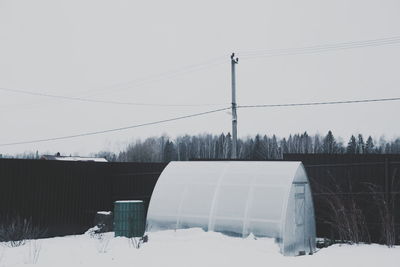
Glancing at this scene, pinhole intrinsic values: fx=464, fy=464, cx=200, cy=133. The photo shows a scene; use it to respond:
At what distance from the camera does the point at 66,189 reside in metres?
15.5

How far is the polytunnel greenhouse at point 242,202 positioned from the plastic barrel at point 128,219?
4.09 ft

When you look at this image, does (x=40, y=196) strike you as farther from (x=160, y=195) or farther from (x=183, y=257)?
(x=183, y=257)

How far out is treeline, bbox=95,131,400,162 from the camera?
240 ft

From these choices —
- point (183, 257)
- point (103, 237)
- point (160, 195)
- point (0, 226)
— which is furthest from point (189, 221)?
point (0, 226)

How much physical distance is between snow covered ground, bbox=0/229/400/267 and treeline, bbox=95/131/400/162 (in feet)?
183

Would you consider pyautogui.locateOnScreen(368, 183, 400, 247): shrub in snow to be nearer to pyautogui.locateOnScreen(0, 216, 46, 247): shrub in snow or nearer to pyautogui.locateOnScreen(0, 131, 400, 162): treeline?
pyautogui.locateOnScreen(0, 216, 46, 247): shrub in snow

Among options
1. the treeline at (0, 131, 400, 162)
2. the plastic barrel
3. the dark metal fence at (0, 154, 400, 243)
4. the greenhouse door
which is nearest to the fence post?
the dark metal fence at (0, 154, 400, 243)

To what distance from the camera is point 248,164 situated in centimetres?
1317

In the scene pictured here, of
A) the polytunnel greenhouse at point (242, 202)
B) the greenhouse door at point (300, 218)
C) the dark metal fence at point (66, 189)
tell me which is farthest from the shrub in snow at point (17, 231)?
the greenhouse door at point (300, 218)

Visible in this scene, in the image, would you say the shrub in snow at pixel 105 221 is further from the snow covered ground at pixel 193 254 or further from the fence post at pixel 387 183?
the fence post at pixel 387 183

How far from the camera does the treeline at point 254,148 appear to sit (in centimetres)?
7300

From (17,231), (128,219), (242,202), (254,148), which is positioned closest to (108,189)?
(128,219)

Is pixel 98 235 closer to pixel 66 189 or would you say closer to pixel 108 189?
pixel 66 189

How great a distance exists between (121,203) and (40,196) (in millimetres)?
2628
